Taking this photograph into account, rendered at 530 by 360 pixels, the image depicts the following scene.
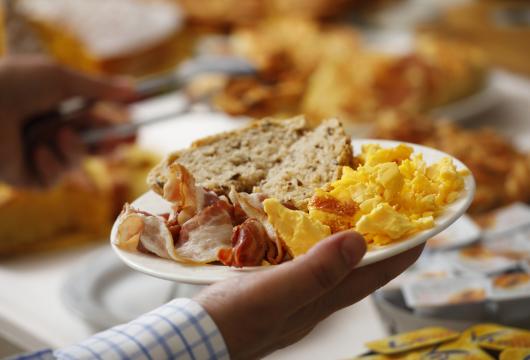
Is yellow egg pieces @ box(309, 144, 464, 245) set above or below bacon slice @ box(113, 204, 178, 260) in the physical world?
above

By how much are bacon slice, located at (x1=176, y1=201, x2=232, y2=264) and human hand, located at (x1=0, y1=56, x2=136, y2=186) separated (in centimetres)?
91

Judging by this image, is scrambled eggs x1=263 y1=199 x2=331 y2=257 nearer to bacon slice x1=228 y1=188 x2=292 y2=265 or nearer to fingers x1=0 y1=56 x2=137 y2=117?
bacon slice x1=228 y1=188 x2=292 y2=265

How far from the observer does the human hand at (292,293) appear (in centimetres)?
70

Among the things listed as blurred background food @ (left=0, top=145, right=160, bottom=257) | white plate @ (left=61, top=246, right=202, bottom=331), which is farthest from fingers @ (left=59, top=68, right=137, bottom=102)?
white plate @ (left=61, top=246, right=202, bottom=331)

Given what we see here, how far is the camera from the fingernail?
68 cm

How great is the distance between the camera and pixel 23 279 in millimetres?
1473

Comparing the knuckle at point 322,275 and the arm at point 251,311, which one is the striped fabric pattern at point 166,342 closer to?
the arm at point 251,311

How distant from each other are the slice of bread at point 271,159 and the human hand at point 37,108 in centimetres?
79

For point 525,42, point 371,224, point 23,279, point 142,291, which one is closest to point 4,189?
point 23,279

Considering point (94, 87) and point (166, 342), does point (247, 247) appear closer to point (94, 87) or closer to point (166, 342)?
point (166, 342)

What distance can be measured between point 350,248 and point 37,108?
43.9 inches

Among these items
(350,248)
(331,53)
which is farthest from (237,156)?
(331,53)

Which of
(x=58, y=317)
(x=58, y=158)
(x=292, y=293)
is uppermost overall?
(x=292, y=293)

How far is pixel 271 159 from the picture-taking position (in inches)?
36.3
